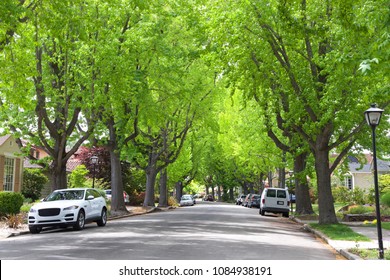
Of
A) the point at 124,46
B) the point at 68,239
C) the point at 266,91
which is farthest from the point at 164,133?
the point at 68,239

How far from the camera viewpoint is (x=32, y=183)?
42.5 metres

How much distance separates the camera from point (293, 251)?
41.9ft

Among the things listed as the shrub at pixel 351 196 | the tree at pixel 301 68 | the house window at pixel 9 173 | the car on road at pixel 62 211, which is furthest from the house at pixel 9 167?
the shrub at pixel 351 196

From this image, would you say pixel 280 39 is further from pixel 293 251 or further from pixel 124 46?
pixel 293 251

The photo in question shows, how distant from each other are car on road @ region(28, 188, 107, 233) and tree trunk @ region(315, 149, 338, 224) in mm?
9948

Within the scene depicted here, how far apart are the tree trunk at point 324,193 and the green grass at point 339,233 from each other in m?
0.85

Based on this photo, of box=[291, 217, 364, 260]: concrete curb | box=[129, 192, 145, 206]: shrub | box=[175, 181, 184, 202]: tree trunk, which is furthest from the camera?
box=[175, 181, 184, 202]: tree trunk

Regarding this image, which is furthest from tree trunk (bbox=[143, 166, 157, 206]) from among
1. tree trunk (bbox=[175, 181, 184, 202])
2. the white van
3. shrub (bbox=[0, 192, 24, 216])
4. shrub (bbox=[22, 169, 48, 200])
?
tree trunk (bbox=[175, 181, 184, 202])

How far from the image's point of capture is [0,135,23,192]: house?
35.6 meters

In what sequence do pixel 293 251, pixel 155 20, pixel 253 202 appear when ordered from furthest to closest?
1. pixel 253 202
2. pixel 155 20
3. pixel 293 251

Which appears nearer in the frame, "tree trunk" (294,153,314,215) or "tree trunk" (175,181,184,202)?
"tree trunk" (294,153,314,215)

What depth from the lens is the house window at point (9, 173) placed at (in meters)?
36.2

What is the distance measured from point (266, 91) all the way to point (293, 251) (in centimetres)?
1071

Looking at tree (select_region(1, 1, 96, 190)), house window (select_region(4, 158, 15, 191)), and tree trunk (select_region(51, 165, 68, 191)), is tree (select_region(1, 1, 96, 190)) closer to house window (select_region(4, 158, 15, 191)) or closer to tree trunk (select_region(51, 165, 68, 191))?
tree trunk (select_region(51, 165, 68, 191))
